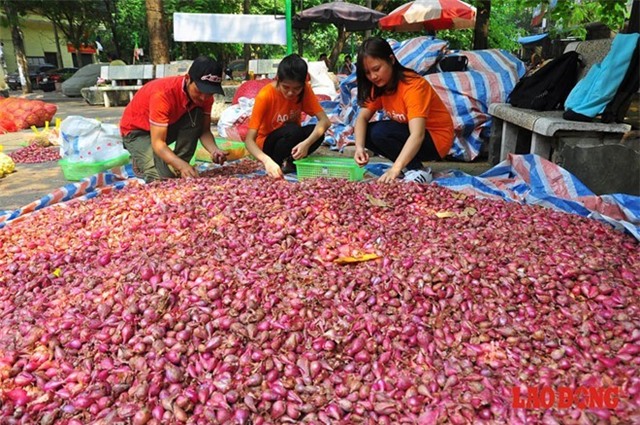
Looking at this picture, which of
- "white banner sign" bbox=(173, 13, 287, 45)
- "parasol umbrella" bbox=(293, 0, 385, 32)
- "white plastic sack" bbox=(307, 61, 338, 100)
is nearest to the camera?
"white banner sign" bbox=(173, 13, 287, 45)

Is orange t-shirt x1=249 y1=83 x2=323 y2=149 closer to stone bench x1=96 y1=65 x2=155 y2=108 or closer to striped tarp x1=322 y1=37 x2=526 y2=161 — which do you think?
striped tarp x1=322 y1=37 x2=526 y2=161

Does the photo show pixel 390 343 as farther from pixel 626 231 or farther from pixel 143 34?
pixel 143 34

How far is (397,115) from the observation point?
331cm

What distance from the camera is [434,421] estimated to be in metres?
1.22

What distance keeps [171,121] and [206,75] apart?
2.03 ft

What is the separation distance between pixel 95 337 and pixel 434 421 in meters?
1.04

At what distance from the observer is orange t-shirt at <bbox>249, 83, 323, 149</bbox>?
3.36 metres

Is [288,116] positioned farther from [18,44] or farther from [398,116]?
[18,44]

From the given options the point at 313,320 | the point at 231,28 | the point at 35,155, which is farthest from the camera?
the point at 231,28

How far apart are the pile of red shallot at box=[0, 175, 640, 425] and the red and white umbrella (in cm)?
814

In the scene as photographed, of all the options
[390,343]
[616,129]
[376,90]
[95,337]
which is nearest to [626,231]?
[616,129]

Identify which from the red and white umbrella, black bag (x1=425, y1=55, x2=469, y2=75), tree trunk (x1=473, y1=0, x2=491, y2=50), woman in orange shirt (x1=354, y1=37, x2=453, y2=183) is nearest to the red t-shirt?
woman in orange shirt (x1=354, y1=37, x2=453, y2=183)

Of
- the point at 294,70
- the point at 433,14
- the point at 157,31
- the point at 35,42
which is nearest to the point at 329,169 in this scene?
the point at 294,70

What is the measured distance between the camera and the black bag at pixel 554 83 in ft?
12.5
